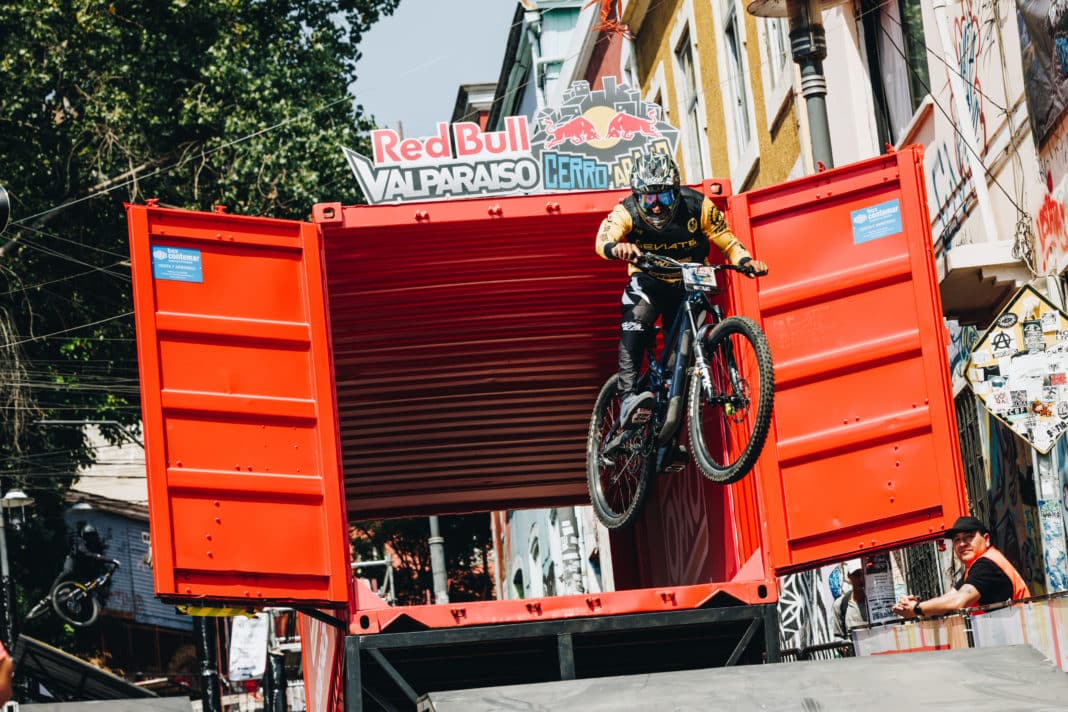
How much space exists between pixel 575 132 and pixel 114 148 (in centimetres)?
1851

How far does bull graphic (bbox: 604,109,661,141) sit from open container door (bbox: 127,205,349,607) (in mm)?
2133

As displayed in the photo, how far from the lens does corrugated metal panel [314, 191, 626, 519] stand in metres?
9.45

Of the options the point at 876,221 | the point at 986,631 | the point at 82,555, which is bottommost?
the point at 986,631

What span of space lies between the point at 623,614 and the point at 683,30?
14920 millimetres

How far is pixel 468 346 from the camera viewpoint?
37.9 ft

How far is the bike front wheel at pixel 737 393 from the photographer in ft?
27.6

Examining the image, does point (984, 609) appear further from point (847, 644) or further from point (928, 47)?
point (928, 47)

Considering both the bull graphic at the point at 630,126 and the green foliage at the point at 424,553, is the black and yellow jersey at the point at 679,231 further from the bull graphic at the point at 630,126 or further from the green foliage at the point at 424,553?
the green foliage at the point at 424,553

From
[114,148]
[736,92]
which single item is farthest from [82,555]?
[736,92]

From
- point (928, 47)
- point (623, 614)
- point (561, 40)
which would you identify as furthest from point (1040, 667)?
point (561, 40)

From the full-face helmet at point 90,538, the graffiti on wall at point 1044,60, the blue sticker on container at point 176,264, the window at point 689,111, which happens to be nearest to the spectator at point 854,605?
the graffiti on wall at point 1044,60

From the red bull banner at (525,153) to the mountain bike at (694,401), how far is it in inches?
39.0

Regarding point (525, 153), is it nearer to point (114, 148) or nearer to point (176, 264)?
point (176, 264)

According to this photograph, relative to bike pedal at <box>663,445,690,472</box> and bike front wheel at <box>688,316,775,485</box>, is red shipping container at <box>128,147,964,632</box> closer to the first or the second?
bike front wheel at <box>688,316,775,485</box>
